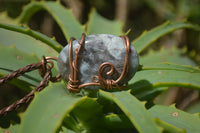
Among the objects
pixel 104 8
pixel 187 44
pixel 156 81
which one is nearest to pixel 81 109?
pixel 156 81

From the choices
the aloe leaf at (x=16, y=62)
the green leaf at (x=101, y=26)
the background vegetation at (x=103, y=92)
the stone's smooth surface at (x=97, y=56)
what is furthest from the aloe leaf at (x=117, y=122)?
the green leaf at (x=101, y=26)

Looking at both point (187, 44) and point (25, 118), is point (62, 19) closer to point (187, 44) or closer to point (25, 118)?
point (25, 118)

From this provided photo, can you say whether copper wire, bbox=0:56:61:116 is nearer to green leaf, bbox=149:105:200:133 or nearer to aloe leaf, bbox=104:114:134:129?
aloe leaf, bbox=104:114:134:129

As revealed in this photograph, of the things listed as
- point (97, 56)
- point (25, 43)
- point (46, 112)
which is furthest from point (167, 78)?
point (25, 43)

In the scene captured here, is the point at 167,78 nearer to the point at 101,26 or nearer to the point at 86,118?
the point at 86,118

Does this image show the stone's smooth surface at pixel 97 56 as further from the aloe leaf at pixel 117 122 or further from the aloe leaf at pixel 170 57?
the aloe leaf at pixel 170 57

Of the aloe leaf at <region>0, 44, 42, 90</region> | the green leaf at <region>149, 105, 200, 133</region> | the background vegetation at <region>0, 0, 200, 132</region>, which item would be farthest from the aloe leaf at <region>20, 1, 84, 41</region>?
the green leaf at <region>149, 105, 200, 133</region>
